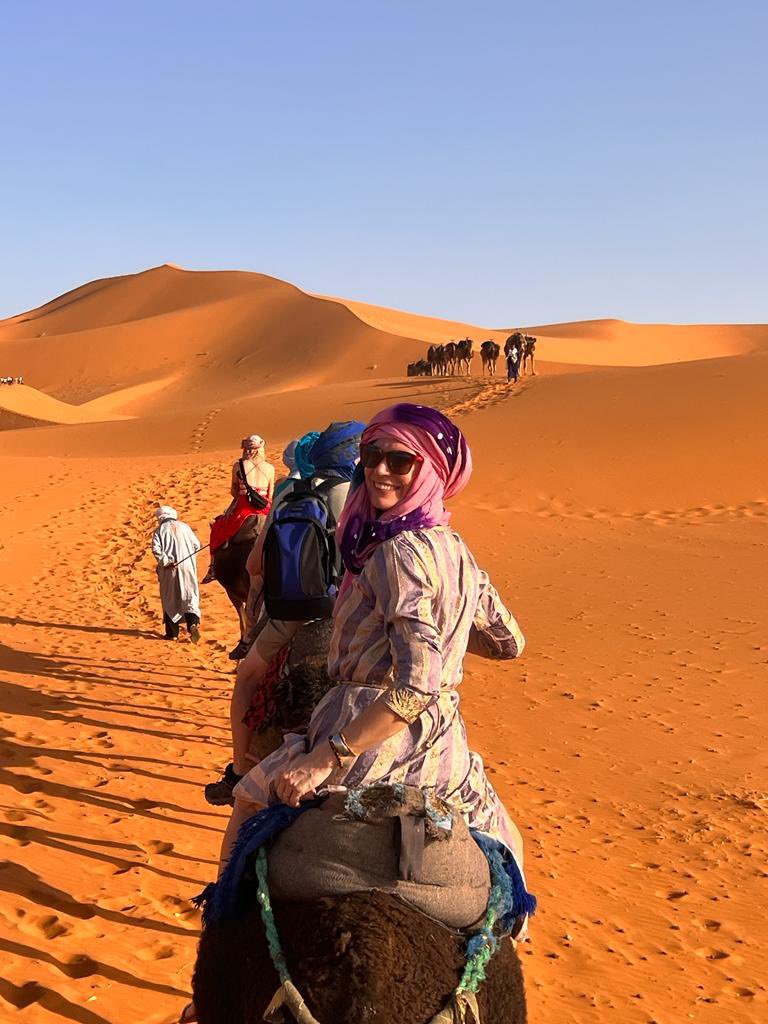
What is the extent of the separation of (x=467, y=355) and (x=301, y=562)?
117 feet

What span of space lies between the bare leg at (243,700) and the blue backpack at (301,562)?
26cm

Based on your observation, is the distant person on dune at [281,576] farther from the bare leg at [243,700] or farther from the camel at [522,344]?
the camel at [522,344]

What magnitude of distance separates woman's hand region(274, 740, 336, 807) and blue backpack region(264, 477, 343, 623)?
1826 millimetres

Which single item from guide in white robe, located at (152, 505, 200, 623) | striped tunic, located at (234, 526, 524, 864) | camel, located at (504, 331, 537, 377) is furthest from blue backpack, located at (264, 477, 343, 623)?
camel, located at (504, 331, 537, 377)

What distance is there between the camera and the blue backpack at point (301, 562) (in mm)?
4332

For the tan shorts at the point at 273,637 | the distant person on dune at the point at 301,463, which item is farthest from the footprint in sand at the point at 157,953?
the distant person on dune at the point at 301,463

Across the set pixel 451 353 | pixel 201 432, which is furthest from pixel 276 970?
pixel 451 353

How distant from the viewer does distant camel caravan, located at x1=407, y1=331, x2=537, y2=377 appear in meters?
37.0

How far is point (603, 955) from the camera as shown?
203 inches

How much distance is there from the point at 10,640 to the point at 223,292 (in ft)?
289

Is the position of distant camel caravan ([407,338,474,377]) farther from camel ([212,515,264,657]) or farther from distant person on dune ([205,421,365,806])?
distant person on dune ([205,421,365,806])

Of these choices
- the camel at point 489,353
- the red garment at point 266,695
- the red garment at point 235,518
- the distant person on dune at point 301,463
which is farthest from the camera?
the camel at point 489,353

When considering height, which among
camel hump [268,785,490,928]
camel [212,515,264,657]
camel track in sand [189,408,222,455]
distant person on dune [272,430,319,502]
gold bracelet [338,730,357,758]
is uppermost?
distant person on dune [272,430,319,502]

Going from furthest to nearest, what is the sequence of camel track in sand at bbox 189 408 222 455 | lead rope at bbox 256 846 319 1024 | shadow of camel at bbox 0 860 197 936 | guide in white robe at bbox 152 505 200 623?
camel track in sand at bbox 189 408 222 455, guide in white robe at bbox 152 505 200 623, shadow of camel at bbox 0 860 197 936, lead rope at bbox 256 846 319 1024
